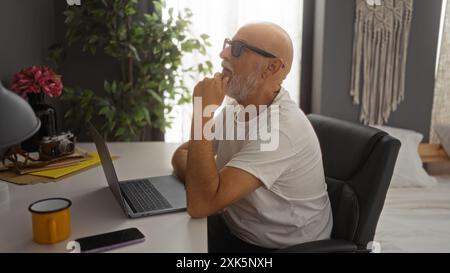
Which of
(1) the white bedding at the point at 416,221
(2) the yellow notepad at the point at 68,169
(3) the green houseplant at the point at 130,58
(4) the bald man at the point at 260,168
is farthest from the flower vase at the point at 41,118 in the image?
(1) the white bedding at the point at 416,221

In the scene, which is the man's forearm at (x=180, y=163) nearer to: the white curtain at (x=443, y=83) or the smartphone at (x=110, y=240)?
the smartphone at (x=110, y=240)

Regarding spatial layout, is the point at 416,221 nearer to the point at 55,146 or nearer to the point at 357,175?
the point at 357,175

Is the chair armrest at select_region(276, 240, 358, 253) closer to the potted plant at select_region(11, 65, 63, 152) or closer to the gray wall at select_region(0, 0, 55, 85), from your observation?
the potted plant at select_region(11, 65, 63, 152)

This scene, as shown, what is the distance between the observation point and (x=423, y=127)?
9.40 feet

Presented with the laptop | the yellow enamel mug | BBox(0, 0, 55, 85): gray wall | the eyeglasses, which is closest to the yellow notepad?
the laptop

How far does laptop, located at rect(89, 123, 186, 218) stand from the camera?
1.18 metres

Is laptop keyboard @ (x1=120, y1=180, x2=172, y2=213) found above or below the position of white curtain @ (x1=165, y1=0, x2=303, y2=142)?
below

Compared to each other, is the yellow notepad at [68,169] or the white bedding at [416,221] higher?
the yellow notepad at [68,169]

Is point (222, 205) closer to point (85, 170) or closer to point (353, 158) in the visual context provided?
point (353, 158)

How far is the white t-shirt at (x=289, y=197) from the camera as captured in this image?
4.09 feet

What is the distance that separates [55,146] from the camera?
1597mm

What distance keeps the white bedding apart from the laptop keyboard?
42.1 inches

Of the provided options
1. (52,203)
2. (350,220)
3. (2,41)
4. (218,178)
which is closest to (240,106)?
(218,178)

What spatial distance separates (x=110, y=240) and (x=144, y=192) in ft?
1.15
